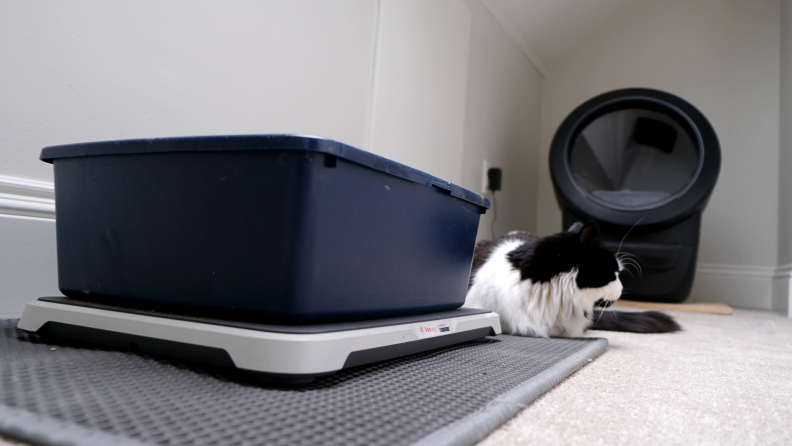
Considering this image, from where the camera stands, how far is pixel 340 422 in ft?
1.41

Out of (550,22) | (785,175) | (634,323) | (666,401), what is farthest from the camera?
(550,22)

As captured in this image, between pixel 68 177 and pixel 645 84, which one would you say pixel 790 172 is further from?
pixel 68 177

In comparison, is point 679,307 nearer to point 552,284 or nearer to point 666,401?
point 552,284

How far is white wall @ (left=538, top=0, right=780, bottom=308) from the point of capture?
2.37 metres

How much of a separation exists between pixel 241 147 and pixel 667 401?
1.88 ft

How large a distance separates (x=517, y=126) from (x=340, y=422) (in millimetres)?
2350

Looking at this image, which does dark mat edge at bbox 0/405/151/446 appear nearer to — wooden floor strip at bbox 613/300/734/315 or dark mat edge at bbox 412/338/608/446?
dark mat edge at bbox 412/338/608/446

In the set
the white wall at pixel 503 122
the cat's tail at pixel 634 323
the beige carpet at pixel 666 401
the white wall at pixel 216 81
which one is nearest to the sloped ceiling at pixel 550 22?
the white wall at pixel 503 122

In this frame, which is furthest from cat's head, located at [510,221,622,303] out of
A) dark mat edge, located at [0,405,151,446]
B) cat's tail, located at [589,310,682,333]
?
dark mat edge, located at [0,405,151,446]

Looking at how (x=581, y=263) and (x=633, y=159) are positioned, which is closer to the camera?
(x=581, y=263)

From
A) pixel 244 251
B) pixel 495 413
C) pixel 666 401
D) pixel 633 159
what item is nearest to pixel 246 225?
pixel 244 251

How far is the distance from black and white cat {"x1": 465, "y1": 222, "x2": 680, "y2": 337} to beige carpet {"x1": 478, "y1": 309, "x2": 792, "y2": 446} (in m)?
0.11

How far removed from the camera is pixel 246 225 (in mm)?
564

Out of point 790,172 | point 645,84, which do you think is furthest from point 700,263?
point 645,84
